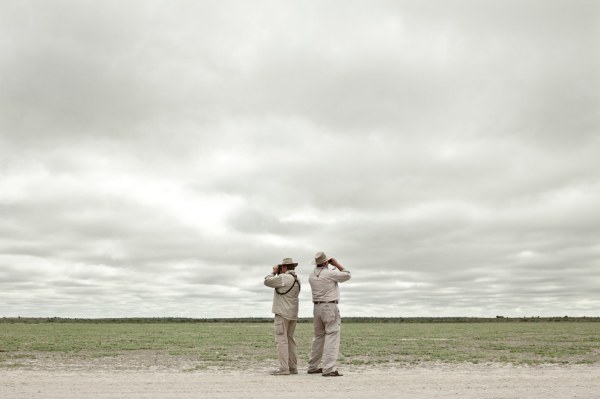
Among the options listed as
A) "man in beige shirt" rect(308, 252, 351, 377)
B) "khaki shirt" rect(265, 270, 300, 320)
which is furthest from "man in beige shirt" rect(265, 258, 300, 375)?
"man in beige shirt" rect(308, 252, 351, 377)

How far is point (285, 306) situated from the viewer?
41.3ft

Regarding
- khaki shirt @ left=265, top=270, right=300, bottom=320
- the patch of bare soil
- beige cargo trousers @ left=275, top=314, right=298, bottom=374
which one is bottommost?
the patch of bare soil

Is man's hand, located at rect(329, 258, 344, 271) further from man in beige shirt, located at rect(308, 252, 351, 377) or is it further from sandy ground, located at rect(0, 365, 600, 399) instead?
sandy ground, located at rect(0, 365, 600, 399)

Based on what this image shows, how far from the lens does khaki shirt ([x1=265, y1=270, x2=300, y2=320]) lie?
12.5 m

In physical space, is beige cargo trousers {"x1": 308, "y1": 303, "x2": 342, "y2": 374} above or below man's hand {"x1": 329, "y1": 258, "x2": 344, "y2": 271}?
below

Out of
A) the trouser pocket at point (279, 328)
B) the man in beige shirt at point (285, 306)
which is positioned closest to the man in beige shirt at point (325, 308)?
the man in beige shirt at point (285, 306)

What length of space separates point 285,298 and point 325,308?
0.91m

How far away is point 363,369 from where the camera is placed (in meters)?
13.7

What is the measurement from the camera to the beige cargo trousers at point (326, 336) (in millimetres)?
11875

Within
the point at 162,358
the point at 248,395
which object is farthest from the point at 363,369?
the point at 162,358

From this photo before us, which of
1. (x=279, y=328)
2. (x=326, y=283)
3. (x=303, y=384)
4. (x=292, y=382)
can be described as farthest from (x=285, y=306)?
Answer: (x=303, y=384)

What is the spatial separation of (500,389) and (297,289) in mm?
4660

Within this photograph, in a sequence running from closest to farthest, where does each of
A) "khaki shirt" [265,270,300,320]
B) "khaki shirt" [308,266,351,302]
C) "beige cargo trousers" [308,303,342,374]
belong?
"beige cargo trousers" [308,303,342,374]
"khaki shirt" [308,266,351,302]
"khaki shirt" [265,270,300,320]

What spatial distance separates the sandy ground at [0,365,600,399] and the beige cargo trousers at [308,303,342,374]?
1.30 feet
